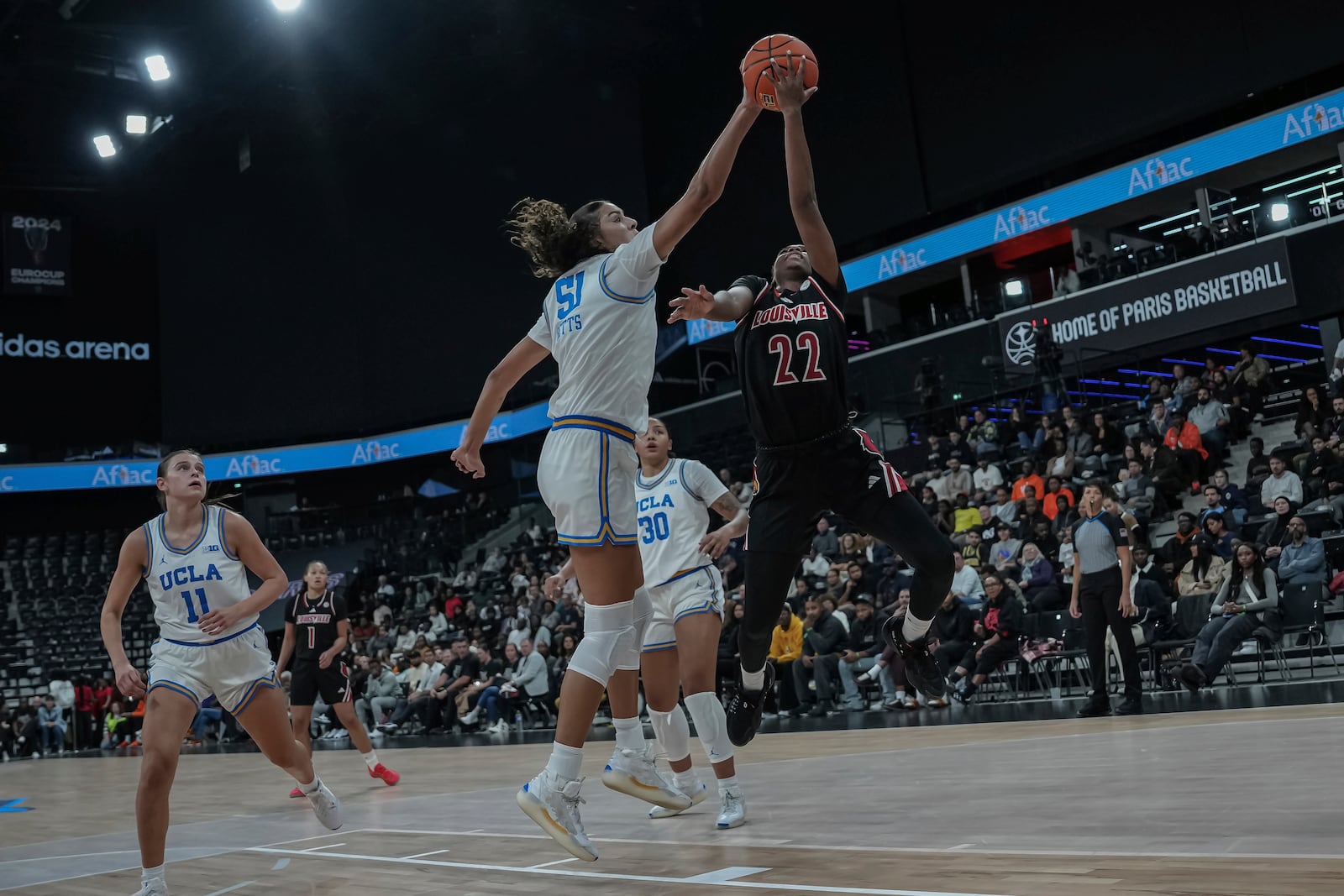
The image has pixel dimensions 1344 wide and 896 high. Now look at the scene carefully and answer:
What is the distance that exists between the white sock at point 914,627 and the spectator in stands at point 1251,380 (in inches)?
455

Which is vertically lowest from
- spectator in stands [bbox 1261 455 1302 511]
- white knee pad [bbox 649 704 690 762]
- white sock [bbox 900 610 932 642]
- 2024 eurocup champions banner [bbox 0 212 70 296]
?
white knee pad [bbox 649 704 690 762]

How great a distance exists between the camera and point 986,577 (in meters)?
11.3

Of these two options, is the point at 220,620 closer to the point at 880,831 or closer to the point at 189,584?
the point at 189,584

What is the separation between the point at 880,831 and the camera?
406 cm

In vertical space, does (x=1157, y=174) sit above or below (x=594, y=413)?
above

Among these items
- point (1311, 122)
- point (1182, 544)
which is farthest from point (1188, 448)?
point (1311, 122)

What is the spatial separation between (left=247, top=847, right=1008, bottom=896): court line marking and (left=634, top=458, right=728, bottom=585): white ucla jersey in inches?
69.9

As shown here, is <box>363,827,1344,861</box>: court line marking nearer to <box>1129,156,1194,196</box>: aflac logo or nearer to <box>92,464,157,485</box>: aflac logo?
<box>1129,156,1194,196</box>: aflac logo

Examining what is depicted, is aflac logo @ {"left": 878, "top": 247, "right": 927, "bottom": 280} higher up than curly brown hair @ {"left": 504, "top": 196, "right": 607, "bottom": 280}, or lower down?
higher up

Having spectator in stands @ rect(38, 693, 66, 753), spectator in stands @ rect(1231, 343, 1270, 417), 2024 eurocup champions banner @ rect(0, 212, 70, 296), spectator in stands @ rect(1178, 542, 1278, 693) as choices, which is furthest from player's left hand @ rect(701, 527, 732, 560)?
2024 eurocup champions banner @ rect(0, 212, 70, 296)

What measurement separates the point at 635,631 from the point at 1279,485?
964 centimetres

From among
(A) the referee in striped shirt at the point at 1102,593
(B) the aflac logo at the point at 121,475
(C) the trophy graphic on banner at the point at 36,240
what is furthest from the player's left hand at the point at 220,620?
(C) the trophy graphic on banner at the point at 36,240

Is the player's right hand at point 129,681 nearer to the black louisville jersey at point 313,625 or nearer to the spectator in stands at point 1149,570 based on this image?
the black louisville jersey at point 313,625

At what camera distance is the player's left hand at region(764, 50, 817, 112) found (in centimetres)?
397
